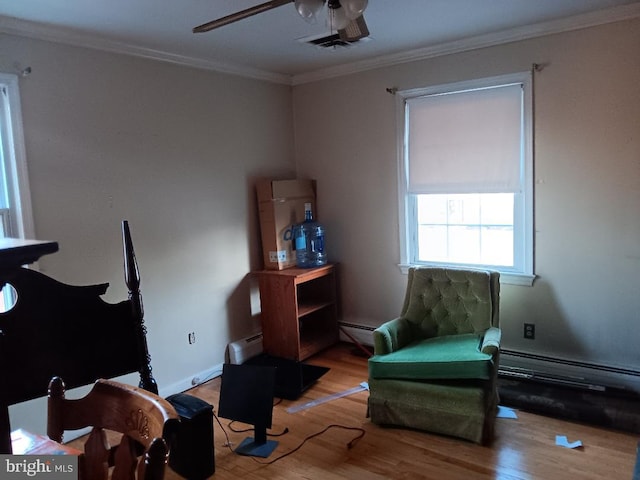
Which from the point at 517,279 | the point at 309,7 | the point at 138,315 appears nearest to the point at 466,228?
the point at 517,279

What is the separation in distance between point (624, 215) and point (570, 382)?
1128mm

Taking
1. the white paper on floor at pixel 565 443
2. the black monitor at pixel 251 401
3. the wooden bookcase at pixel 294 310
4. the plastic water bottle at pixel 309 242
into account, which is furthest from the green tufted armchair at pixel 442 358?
the plastic water bottle at pixel 309 242

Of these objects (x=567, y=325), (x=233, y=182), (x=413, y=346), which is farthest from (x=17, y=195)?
(x=567, y=325)

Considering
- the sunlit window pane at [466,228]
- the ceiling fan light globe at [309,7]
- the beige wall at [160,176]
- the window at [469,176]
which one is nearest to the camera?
the ceiling fan light globe at [309,7]

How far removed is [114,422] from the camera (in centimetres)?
123

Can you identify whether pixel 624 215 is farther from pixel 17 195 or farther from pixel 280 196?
pixel 17 195

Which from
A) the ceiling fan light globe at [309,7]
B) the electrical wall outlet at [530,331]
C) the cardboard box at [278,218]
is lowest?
the electrical wall outlet at [530,331]

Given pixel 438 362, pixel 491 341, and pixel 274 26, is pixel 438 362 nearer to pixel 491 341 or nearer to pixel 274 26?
pixel 491 341

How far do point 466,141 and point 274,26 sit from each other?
1.61 meters

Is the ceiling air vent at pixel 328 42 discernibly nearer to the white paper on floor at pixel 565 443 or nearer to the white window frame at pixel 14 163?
the white window frame at pixel 14 163

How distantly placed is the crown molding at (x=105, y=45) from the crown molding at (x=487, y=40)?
2.07ft

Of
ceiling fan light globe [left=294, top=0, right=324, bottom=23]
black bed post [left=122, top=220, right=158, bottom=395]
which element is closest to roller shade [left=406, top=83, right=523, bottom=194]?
ceiling fan light globe [left=294, top=0, right=324, bottom=23]

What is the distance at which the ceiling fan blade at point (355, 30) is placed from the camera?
2.23 m

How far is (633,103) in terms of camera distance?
3098 millimetres
